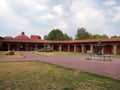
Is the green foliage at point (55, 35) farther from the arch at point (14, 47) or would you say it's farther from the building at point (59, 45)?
the arch at point (14, 47)

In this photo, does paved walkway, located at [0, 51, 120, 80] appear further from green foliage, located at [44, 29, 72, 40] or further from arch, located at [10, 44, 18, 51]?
green foliage, located at [44, 29, 72, 40]

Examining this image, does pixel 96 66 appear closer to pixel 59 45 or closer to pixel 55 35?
pixel 59 45

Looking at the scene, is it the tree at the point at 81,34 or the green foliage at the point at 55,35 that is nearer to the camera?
the green foliage at the point at 55,35

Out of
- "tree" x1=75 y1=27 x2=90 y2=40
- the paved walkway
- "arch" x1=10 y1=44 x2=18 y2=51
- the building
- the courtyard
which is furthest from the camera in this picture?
"tree" x1=75 y1=27 x2=90 y2=40

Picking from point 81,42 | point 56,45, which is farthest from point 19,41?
point 81,42

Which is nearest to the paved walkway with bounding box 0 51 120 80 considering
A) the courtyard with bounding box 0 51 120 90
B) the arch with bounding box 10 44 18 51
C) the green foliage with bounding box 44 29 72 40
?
the courtyard with bounding box 0 51 120 90

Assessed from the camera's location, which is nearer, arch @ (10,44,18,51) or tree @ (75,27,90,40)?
arch @ (10,44,18,51)

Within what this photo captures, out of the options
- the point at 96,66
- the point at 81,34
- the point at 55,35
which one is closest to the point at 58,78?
the point at 96,66

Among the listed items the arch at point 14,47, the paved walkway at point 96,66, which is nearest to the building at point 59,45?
the arch at point 14,47

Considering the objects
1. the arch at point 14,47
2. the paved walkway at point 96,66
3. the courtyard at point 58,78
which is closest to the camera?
the courtyard at point 58,78

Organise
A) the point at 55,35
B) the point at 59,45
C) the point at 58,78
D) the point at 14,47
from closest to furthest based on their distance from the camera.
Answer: the point at 58,78, the point at 14,47, the point at 59,45, the point at 55,35

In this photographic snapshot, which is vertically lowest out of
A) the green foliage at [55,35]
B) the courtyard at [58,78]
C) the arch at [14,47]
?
the courtyard at [58,78]

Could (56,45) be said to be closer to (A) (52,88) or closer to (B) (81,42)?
(B) (81,42)

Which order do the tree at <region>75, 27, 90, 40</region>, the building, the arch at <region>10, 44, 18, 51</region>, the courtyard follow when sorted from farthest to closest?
1. the tree at <region>75, 27, 90, 40</region>
2. the arch at <region>10, 44, 18, 51</region>
3. the building
4. the courtyard
